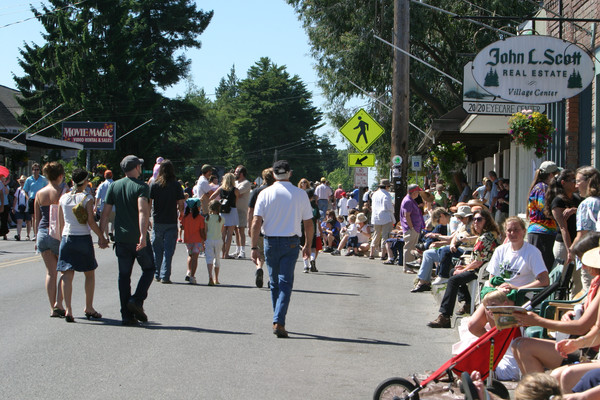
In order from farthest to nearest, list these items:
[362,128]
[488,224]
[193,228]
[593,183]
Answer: [362,128]
[193,228]
[488,224]
[593,183]

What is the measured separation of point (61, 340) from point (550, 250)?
608cm

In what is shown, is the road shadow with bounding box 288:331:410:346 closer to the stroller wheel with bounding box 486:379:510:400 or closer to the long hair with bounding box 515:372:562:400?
the stroller wheel with bounding box 486:379:510:400

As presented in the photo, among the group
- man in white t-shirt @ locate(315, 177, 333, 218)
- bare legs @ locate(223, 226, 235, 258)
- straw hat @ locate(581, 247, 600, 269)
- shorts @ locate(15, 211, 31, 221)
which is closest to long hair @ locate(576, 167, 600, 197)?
straw hat @ locate(581, 247, 600, 269)

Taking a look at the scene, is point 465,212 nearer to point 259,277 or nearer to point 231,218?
point 259,277

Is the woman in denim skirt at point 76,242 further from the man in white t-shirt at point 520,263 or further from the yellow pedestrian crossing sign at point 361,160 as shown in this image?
the yellow pedestrian crossing sign at point 361,160

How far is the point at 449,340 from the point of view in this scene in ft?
29.7

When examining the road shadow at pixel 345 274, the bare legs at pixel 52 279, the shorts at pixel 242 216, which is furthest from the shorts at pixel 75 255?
the shorts at pixel 242 216

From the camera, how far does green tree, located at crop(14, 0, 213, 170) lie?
58250 millimetres

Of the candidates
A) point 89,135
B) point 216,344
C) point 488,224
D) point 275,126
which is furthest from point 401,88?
point 275,126

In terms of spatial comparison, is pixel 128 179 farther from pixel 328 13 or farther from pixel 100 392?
pixel 328 13

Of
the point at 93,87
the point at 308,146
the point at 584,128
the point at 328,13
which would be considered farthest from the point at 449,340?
the point at 308,146

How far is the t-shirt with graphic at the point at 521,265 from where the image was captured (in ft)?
26.7

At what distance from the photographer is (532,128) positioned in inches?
500

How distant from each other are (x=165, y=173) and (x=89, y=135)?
149ft
